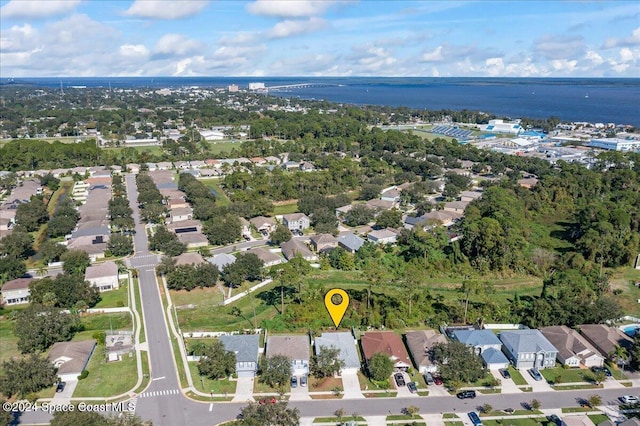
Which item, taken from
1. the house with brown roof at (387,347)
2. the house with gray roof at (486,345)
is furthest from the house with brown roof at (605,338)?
the house with brown roof at (387,347)

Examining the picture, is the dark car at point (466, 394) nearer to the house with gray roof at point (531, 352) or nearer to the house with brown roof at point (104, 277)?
the house with gray roof at point (531, 352)

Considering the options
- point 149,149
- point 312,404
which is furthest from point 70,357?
point 149,149

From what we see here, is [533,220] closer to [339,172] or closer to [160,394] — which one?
[339,172]

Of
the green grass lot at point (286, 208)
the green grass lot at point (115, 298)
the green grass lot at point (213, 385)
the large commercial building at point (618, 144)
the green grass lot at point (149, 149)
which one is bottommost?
the green grass lot at point (213, 385)

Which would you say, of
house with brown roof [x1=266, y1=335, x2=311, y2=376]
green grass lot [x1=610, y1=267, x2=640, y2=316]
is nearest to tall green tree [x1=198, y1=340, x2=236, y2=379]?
house with brown roof [x1=266, y1=335, x2=311, y2=376]

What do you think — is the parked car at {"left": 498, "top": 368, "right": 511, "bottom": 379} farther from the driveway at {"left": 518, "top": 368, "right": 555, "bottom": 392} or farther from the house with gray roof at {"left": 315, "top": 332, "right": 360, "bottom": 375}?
the house with gray roof at {"left": 315, "top": 332, "right": 360, "bottom": 375}
